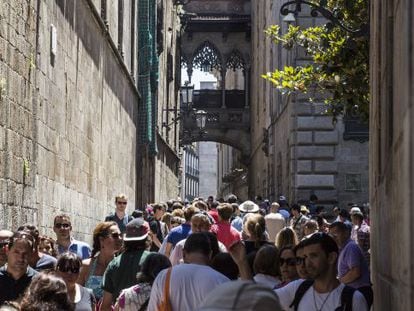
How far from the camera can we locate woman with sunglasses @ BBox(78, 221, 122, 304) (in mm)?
8094

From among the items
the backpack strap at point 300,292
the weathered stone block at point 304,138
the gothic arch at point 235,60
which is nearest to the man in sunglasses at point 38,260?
the backpack strap at point 300,292

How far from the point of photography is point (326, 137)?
25469 millimetres

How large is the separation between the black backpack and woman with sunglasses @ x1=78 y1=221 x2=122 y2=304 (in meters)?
2.91

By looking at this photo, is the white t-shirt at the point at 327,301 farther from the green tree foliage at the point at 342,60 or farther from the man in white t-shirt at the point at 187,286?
the green tree foliage at the point at 342,60

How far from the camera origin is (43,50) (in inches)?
500

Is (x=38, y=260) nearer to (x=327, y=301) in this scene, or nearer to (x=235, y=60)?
(x=327, y=301)

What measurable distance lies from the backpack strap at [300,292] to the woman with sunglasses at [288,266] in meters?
1.31

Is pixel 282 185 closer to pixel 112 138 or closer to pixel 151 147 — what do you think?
pixel 151 147

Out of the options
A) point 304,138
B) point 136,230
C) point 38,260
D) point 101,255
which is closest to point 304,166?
point 304,138

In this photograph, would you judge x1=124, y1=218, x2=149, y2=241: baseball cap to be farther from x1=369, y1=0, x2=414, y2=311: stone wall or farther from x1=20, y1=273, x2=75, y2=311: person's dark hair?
x1=20, y1=273, x2=75, y2=311: person's dark hair

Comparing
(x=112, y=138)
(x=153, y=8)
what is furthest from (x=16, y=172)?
(x=153, y=8)

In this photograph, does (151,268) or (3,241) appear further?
(3,241)

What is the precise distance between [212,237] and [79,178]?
10.00 m

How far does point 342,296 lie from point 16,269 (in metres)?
2.20
